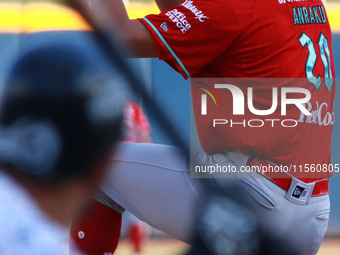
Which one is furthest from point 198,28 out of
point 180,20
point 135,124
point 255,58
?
point 135,124

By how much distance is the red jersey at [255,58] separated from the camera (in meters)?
0.98

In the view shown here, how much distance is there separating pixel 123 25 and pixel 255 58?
28 cm

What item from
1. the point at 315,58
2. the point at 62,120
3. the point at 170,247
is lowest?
the point at 170,247

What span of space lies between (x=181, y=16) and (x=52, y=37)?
91 cm

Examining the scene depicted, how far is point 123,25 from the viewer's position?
0.98 m

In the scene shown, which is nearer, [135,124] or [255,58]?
[255,58]

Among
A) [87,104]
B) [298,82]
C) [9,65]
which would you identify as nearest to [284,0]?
Result: [298,82]

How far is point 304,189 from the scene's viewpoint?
3.51 ft

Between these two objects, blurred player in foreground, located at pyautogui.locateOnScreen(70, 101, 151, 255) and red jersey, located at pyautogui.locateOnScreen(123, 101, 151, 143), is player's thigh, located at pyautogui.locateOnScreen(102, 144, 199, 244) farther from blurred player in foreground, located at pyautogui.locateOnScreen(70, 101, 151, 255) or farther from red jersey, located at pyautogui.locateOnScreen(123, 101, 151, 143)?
red jersey, located at pyautogui.locateOnScreen(123, 101, 151, 143)

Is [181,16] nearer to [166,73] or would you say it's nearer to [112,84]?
[112,84]

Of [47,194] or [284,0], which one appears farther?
[47,194]

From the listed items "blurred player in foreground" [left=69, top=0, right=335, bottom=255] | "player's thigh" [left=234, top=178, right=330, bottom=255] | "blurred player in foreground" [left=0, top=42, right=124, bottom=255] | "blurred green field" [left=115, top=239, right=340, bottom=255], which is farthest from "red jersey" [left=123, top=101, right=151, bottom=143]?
"blurred green field" [left=115, top=239, right=340, bottom=255]

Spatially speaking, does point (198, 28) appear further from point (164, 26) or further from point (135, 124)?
point (135, 124)

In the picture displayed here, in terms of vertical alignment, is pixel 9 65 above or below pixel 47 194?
above
